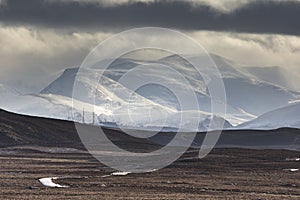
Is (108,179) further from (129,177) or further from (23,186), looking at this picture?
(23,186)

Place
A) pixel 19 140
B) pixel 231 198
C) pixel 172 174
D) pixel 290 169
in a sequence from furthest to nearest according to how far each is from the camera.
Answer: pixel 19 140 < pixel 290 169 < pixel 172 174 < pixel 231 198

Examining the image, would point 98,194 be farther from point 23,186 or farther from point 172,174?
point 172,174

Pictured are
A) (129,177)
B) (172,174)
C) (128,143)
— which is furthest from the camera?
(128,143)

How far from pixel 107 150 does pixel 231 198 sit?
108522 mm

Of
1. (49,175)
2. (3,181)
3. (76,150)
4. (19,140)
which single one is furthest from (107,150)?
(3,181)

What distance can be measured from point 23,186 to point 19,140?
114m

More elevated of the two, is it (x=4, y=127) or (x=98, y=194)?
(x=4, y=127)

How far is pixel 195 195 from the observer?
62250mm

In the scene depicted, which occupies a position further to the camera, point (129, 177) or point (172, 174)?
point (172, 174)

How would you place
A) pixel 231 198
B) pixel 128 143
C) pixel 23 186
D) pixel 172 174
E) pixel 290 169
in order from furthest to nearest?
pixel 128 143, pixel 290 169, pixel 172 174, pixel 23 186, pixel 231 198

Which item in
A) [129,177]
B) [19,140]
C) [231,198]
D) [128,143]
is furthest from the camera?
[128,143]

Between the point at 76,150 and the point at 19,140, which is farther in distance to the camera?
the point at 19,140

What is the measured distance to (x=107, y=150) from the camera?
16675 cm

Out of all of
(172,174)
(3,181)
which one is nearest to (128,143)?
(172,174)
